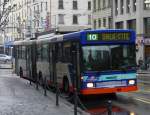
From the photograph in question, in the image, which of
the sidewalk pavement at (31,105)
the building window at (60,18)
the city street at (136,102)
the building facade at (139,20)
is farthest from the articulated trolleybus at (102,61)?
the building window at (60,18)

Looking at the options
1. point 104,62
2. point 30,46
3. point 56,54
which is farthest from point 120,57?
point 30,46

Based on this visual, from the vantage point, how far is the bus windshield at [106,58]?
19547 millimetres

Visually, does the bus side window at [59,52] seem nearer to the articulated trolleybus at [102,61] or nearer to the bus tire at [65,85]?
the bus tire at [65,85]

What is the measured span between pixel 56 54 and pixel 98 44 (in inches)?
192

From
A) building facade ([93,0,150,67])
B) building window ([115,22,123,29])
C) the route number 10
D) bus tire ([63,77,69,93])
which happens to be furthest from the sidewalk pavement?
building window ([115,22,123,29])

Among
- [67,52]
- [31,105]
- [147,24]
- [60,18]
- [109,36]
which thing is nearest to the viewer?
[31,105]

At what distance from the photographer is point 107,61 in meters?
19.6

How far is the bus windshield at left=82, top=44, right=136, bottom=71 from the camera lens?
19.5m

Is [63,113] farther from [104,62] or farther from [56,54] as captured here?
[56,54]

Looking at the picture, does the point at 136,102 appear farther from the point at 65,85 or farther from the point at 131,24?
the point at 131,24

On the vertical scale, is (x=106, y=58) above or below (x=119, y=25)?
below

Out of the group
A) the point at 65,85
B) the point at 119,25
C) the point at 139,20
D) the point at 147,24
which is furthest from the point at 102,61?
the point at 119,25

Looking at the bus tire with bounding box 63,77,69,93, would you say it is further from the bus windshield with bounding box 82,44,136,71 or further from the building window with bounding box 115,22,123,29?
the building window with bounding box 115,22,123,29

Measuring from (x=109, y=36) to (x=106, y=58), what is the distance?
0.90 m
